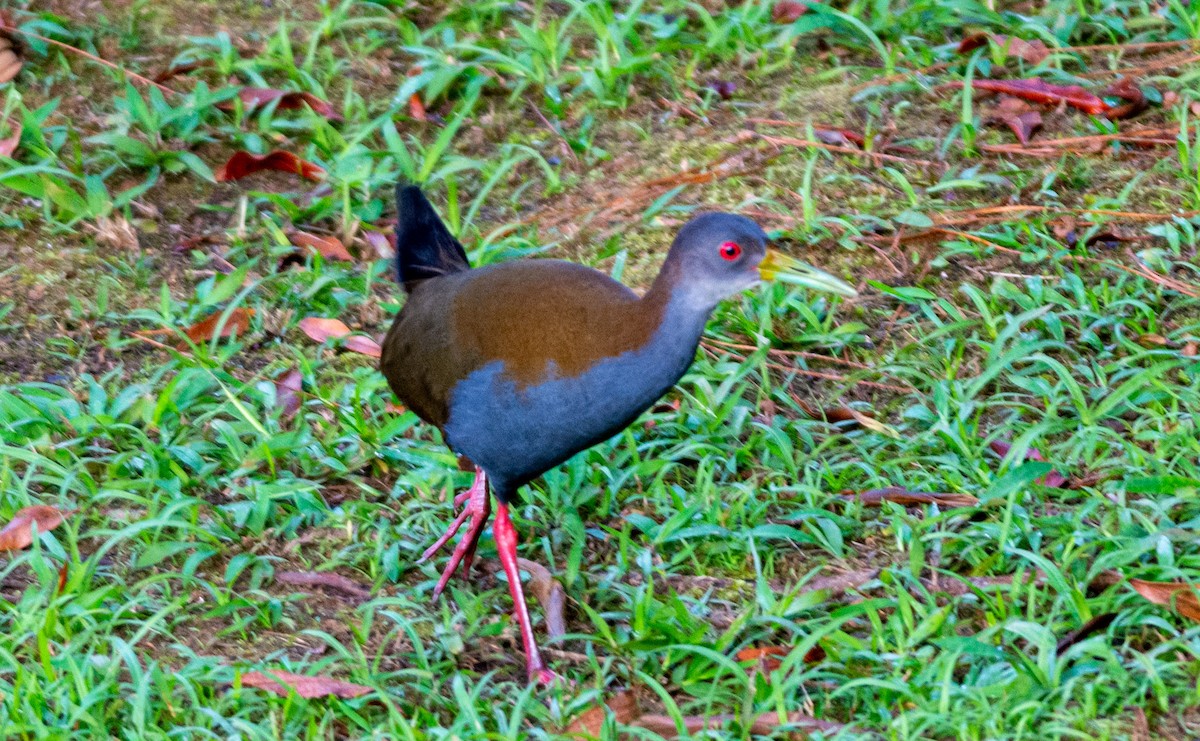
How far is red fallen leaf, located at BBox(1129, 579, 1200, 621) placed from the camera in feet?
11.3

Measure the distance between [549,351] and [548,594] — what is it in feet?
2.41

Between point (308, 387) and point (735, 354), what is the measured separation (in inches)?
58.4

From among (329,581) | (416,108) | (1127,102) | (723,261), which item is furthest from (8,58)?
(1127,102)

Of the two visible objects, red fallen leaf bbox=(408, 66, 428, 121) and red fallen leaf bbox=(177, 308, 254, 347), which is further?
red fallen leaf bbox=(408, 66, 428, 121)

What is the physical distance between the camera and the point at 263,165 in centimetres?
588

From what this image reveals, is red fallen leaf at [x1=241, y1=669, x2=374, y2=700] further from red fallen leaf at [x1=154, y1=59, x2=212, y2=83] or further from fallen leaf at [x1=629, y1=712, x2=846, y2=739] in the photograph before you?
red fallen leaf at [x1=154, y1=59, x2=212, y2=83]

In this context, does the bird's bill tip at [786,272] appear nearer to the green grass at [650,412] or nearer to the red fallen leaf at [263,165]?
the green grass at [650,412]

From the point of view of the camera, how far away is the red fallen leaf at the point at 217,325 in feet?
16.6

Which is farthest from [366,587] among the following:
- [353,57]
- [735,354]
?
[353,57]

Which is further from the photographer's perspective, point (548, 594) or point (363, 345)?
point (363, 345)

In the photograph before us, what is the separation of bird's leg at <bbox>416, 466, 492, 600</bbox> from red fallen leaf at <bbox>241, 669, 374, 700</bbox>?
0.54 meters

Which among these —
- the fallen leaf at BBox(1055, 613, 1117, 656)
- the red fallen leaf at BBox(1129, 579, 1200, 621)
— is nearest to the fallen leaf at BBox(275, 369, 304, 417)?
the fallen leaf at BBox(1055, 613, 1117, 656)

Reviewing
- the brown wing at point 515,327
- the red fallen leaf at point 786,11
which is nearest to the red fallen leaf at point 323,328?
the brown wing at point 515,327

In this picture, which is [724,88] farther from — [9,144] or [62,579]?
[62,579]
